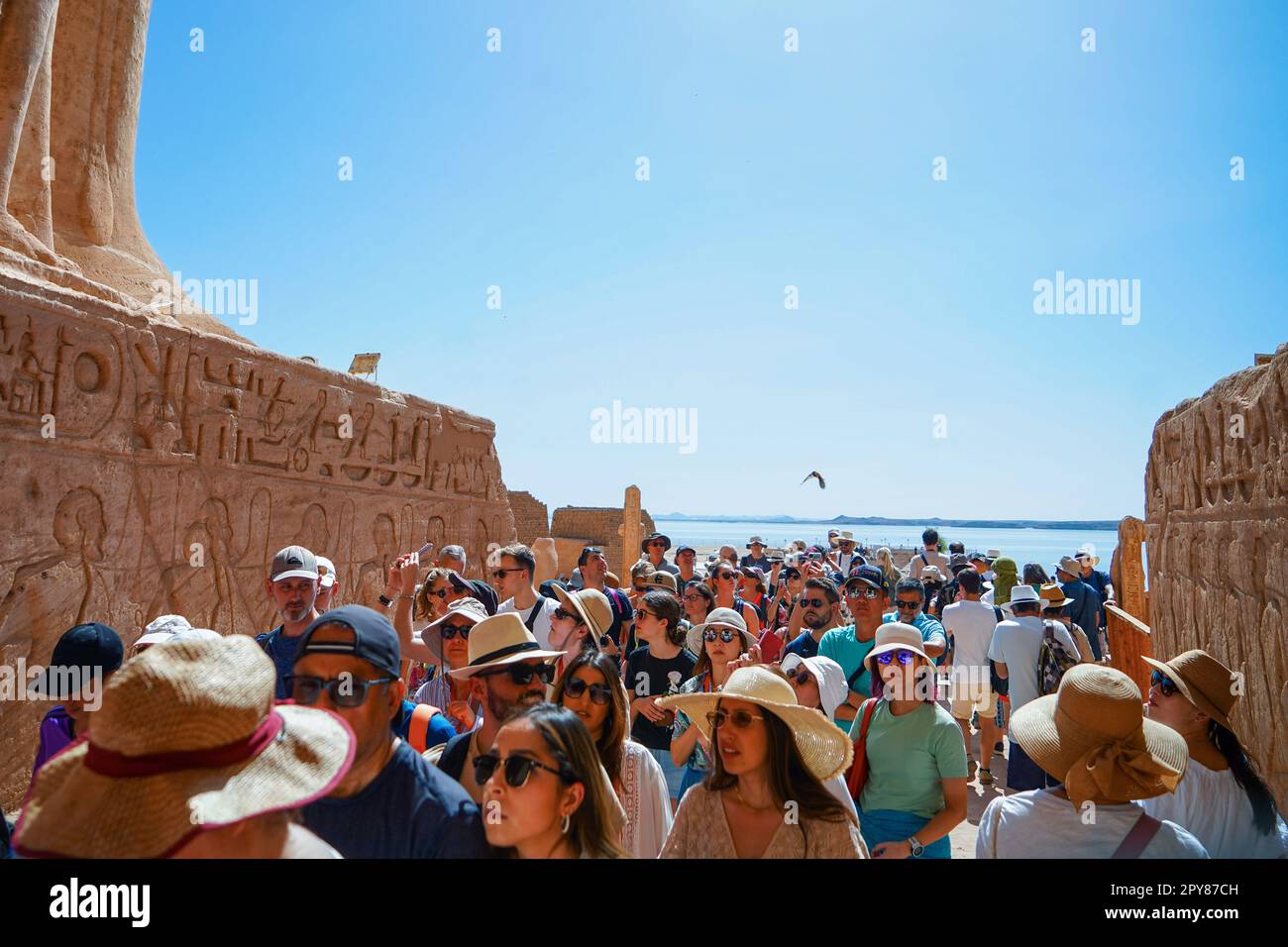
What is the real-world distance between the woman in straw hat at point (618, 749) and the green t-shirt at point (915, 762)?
900 millimetres

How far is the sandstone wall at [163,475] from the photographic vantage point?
530 cm

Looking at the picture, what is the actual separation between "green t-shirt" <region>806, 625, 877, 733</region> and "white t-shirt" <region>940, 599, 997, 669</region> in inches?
84.6

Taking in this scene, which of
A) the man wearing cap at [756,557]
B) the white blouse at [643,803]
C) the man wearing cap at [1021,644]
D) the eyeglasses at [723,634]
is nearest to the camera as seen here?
the white blouse at [643,803]

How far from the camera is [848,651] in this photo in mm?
4480

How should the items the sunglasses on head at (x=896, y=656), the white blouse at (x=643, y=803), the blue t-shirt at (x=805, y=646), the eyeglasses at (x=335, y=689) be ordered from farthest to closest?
the blue t-shirt at (x=805, y=646) < the sunglasses on head at (x=896, y=656) < the white blouse at (x=643, y=803) < the eyeglasses at (x=335, y=689)

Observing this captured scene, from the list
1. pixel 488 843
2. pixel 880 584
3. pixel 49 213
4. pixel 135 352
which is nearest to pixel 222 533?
pixel 135 352

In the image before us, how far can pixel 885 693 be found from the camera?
3.26 meters

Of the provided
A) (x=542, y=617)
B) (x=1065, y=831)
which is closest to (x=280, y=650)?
(x=542, y=617)

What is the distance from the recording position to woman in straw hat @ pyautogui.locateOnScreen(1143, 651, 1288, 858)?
2549mm

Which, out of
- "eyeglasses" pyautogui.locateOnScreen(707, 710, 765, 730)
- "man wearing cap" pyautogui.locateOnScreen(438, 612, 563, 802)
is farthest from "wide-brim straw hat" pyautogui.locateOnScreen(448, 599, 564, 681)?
"eyeglasses" pyautogui.locateOnScreen(707, 710, 765, 730)

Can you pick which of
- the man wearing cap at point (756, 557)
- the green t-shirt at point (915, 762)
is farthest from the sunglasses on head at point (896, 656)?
the man wearing cap at point (756, 557)

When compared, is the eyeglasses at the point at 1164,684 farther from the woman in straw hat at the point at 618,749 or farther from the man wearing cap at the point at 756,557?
the man wearing cap at the point at 756,557

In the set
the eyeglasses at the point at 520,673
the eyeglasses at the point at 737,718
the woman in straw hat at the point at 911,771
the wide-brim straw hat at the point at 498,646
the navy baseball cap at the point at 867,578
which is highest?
the navy baseball cap at the point at 867,578
